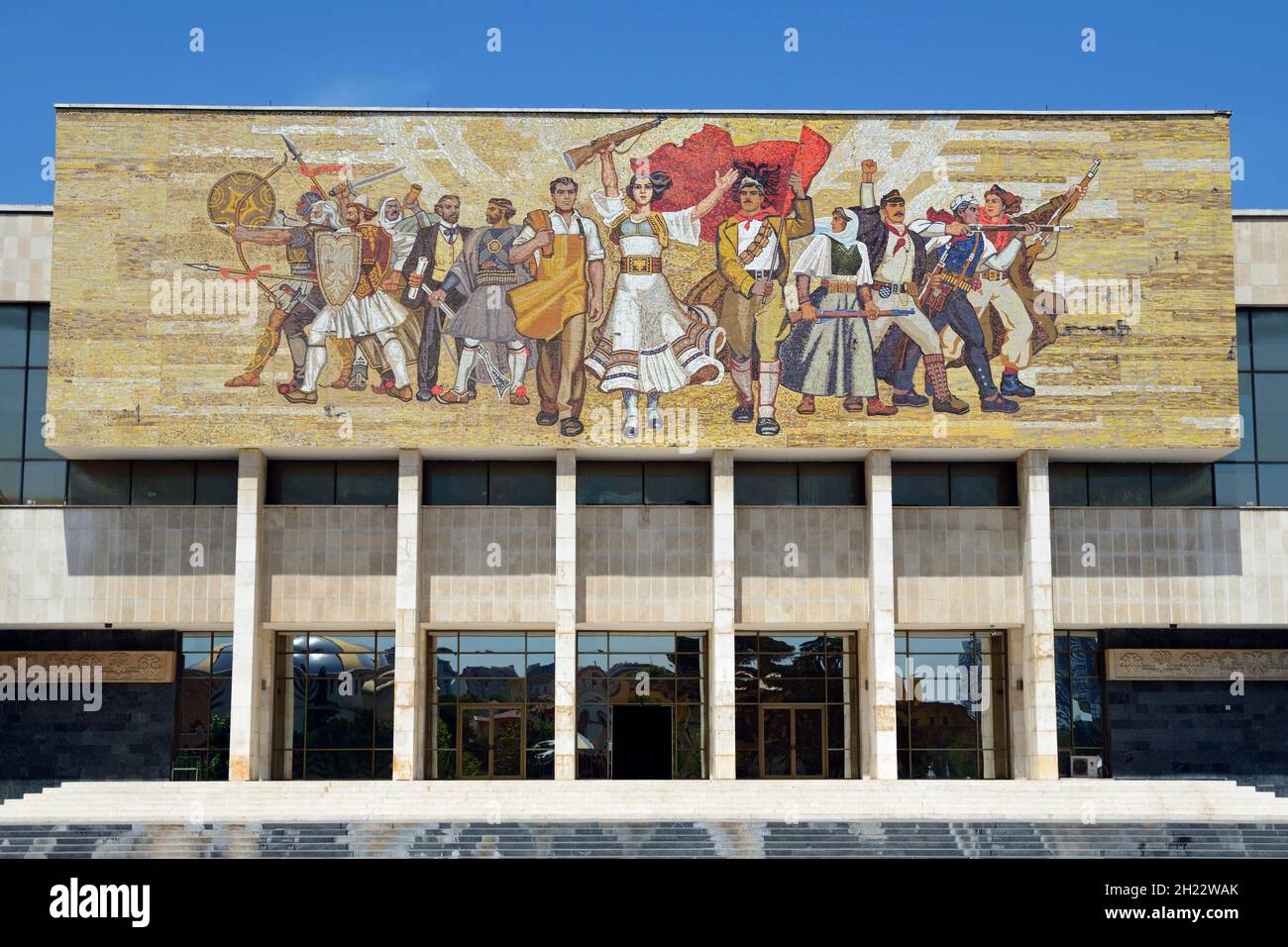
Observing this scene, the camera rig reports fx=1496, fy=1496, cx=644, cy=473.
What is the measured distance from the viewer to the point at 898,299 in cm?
3659

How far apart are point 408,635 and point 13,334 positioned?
1294 cm

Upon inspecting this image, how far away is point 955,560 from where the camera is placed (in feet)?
122

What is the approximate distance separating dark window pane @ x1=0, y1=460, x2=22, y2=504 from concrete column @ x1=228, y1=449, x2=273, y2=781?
5.71 m

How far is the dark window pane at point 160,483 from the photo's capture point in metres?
37.2

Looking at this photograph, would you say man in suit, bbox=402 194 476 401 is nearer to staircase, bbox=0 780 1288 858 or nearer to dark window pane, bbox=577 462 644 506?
dark window pane, bbox=577 462 644 506

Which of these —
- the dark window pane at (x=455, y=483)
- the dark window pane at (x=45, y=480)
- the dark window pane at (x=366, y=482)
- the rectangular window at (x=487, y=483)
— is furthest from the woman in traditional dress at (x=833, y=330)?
the dark window pane at (x=45, y=480)

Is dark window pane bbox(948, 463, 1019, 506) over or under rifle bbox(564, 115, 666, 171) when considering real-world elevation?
under

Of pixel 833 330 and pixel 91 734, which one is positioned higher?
pixel 833 330

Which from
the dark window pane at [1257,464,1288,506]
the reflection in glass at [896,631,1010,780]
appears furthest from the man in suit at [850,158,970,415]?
the dark window pane at [1257,464,1288,506]

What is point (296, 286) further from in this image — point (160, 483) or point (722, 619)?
point (722, 619)

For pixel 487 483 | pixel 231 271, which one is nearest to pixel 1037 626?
pixel 487 483

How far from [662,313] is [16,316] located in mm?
16420

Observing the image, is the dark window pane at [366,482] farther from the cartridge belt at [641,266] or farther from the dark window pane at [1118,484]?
the dark window pane at [1118,484]

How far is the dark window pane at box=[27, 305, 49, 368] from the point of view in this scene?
37.8 meters
